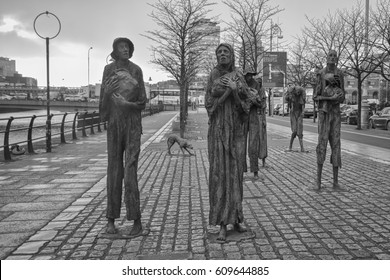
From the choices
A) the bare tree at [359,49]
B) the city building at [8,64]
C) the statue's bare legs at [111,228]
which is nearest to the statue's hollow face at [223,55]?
the statue's bare legs at [111,228]

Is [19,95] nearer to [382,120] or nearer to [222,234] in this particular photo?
[382,120]

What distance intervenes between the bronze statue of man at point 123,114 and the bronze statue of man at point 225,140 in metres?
0.82

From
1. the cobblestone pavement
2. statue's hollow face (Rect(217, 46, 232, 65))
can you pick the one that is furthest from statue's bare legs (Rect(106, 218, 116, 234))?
statue's hollow face (Rect(217, 46, 232, 65))

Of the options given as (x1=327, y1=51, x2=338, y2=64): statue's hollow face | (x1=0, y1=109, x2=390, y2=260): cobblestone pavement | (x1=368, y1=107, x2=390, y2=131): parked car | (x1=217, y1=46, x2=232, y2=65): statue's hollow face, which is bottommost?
(x1=0, y1=109, x2=390, y2=260): cobblestone pavement

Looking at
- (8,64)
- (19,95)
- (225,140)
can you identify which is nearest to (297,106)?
(8,64)

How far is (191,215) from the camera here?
602 centimetres

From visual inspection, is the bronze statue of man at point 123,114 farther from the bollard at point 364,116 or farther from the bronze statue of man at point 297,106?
the bollard at point 364,116

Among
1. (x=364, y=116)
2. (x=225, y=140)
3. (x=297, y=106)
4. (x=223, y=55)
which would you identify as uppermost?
(x=223, y=55)

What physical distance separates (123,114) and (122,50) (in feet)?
2.31

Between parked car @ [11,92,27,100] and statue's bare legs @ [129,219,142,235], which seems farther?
parked car @ [11,92,27,100]

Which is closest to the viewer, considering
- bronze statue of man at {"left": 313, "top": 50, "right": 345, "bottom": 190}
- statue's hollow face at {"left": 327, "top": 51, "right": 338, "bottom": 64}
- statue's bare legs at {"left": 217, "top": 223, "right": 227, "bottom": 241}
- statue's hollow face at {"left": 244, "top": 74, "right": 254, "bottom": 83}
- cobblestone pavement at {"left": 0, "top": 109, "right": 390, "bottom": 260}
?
cobblestone pavement at {"left": 0, "top": 109, "right": 390, "bottom": 260}

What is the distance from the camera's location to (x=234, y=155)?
4652 mm

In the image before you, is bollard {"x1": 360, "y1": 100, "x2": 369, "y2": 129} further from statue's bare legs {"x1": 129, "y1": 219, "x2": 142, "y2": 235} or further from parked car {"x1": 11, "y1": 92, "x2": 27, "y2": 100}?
parked car {"x1": 11, "y1": 92, "x2": 27, "y2": 100}

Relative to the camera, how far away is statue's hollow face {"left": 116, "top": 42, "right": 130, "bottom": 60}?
482 cm
